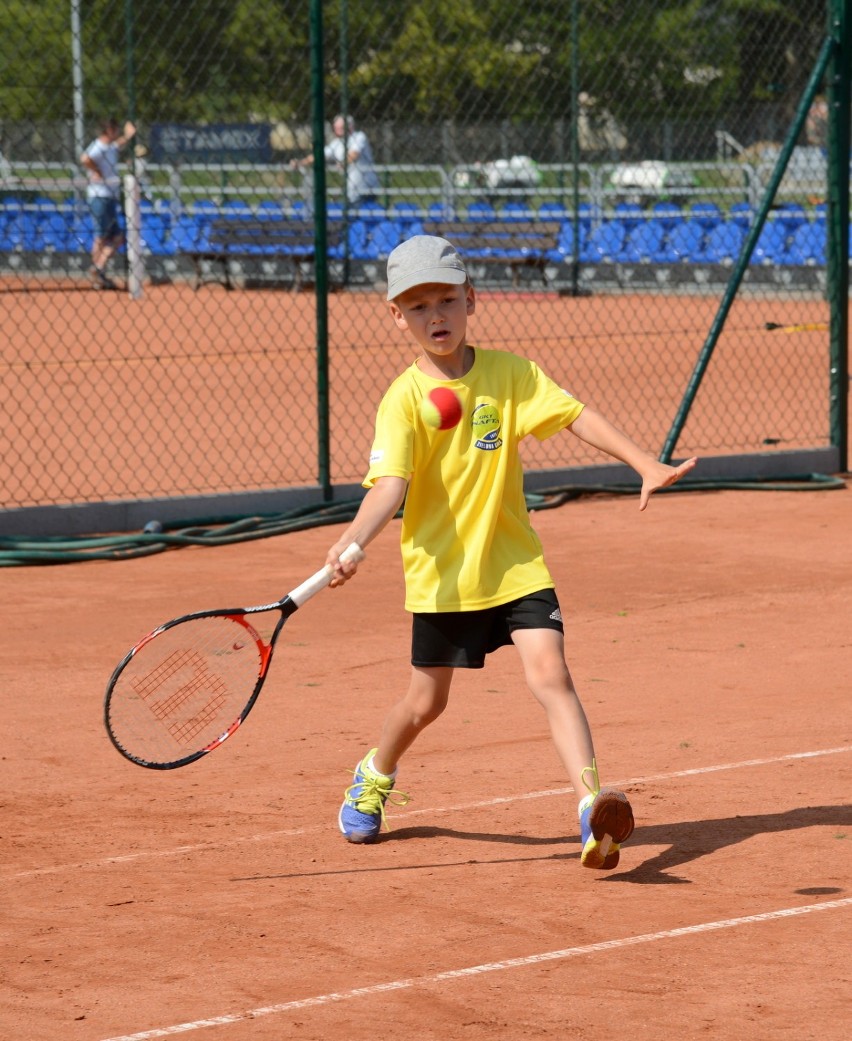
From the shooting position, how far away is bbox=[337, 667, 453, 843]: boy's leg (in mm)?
4766

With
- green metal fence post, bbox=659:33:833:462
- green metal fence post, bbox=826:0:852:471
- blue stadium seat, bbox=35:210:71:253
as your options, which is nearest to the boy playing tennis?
green metal fence post, bbox=659:33:833:462

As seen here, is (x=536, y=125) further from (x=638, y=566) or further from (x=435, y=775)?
(x=435, y=775)

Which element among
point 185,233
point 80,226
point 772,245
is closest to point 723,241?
point 772,245

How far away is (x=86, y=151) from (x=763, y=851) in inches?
653

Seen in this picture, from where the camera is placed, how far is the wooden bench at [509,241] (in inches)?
837

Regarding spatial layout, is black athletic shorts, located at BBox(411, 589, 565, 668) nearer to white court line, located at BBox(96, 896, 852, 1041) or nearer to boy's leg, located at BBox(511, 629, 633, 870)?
boy's leg, located at BBox(511, 629, 633, 870)

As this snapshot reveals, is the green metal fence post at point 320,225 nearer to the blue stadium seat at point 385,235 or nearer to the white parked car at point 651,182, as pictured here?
the white parked car at point 651,182

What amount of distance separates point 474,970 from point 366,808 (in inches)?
40.3

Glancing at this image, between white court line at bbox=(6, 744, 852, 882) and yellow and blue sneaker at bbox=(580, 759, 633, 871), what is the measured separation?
0.77 metres

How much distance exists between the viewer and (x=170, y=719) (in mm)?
4602

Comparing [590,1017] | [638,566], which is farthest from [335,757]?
[638,566]

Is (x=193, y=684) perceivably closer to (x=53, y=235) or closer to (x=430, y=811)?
(x=430, y=811)

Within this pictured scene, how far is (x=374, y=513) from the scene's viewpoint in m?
4.52

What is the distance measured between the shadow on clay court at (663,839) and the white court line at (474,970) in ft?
1.07
